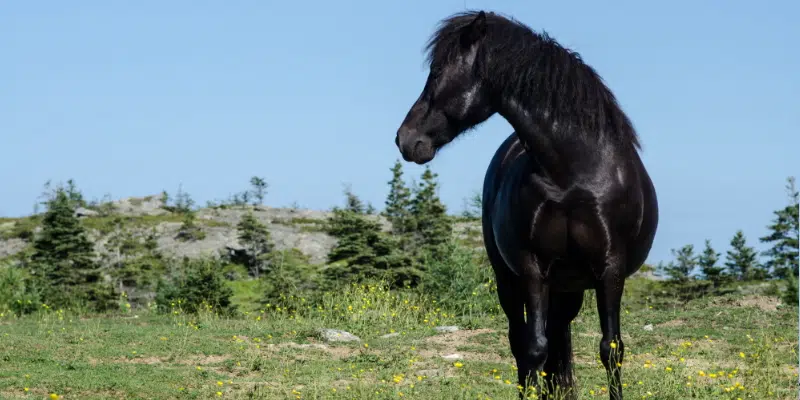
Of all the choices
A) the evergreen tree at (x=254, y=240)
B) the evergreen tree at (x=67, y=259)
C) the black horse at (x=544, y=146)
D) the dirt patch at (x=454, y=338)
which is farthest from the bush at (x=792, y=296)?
the evergreen tree at (x=254, y=240)

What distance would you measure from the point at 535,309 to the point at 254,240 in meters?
28.9

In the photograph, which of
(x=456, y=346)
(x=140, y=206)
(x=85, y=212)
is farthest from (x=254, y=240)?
(x=456, y=346)

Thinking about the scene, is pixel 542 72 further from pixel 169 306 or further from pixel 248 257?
pixel 248 257

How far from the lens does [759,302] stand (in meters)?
14.2

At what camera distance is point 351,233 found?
23062 mm

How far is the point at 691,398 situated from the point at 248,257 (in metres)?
28.6

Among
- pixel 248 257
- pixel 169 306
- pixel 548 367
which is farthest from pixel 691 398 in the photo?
pixel 248 257

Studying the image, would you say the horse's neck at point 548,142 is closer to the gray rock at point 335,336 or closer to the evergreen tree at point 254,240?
the gray rock at point 335,336

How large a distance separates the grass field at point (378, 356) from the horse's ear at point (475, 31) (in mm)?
2997

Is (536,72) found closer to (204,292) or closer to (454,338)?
(454,338)

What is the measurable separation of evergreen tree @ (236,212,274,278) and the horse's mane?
1083 inches

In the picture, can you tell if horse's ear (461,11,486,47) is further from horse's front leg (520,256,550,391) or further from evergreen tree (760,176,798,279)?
evergreen tree (760,176,798,279)

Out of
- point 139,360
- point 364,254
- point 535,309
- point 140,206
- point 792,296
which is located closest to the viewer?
point 535,309

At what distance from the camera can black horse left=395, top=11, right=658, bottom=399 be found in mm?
5398
